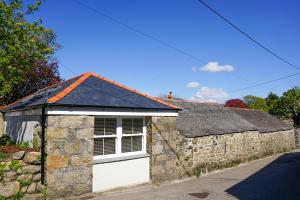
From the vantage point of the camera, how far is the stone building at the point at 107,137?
9766 millimetres

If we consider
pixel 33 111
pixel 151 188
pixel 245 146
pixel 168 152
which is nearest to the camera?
pixel 33 111

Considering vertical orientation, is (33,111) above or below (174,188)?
above

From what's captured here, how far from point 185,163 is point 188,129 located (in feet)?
6.08

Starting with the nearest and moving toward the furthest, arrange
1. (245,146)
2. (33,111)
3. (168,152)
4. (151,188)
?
(33,111)
(151,188)
(168,152)
(245,146)

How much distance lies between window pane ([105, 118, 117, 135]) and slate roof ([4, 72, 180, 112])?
0.70 m

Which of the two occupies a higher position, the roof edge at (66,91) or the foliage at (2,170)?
the roof edge at (66,91)

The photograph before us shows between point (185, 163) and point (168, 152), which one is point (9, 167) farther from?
point (185, 163)

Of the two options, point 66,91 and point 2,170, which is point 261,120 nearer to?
point 66,91

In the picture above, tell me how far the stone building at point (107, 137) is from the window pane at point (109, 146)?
0.03ft

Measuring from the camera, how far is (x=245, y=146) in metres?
19.2

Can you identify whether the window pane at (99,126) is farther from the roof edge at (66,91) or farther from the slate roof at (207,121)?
the slate roof at (207,121)

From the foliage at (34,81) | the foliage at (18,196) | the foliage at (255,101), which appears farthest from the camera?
the foliage at (255,101)

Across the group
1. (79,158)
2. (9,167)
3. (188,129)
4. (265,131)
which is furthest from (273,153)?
(9,167)

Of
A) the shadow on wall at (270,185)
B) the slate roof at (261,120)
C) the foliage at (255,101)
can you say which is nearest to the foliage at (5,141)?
the shadow on wall at (270,185)
